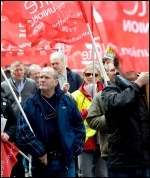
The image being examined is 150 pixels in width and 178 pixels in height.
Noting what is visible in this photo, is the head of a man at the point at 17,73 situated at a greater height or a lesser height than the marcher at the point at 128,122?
greater

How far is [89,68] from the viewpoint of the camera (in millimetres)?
10695

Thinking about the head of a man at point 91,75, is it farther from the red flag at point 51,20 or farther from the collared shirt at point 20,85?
the collared shirt at point 20,85

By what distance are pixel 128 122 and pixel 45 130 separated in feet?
6.23

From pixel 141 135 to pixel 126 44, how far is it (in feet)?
2.72

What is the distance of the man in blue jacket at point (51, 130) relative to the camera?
8.90m

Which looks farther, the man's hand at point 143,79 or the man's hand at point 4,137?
the man's hand at point 4,137

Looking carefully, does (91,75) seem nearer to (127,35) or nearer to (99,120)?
(99,120)

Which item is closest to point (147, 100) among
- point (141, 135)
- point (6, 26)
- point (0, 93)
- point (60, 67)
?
point (141, 135)

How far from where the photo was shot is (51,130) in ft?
29.2

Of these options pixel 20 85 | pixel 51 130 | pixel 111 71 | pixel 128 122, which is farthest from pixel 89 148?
pixel 128 122

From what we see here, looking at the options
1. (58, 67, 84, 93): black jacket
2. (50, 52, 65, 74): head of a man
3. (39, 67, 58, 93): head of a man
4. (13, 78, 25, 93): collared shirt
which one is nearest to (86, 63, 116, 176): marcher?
(39, 67, 58, 93): head of a man

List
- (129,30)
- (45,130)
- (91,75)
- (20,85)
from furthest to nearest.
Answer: (20,85)
(91,75)
(45,130)
(129,30)

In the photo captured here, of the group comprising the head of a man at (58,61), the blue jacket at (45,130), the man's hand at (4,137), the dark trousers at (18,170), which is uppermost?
the head of a man at (58,61)

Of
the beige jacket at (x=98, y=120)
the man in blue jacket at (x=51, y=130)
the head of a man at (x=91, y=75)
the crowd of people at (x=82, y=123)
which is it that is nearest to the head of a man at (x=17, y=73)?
the crowd of people at (x=82, y=123)
